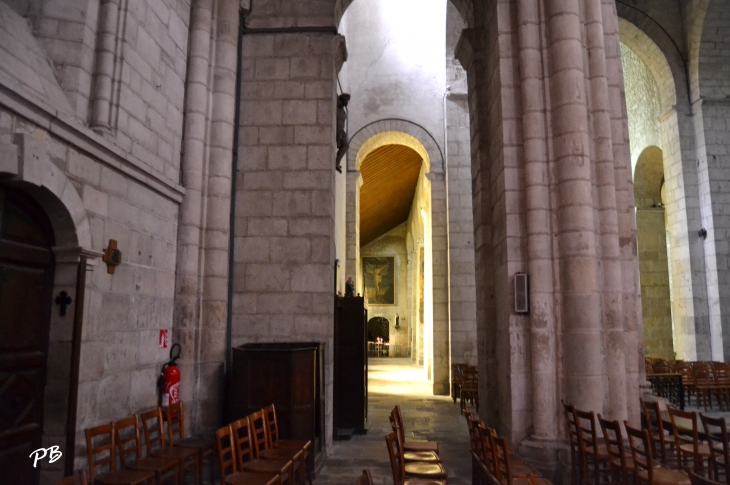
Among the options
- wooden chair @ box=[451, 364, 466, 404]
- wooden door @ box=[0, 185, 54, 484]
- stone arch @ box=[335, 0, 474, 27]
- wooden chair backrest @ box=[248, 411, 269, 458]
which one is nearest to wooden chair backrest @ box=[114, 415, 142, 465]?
wooden door @ box=[0, 185, 54, 484]

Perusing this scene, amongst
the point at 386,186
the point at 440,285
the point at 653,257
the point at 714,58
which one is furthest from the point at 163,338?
the point at 386,186

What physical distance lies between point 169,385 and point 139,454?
3.58ft

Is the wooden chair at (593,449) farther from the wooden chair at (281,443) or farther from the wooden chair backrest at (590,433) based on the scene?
the wooden chair at (281,443)

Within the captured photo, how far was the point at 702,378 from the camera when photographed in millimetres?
8820

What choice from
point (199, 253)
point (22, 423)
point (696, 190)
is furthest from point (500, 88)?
point (696, 190)

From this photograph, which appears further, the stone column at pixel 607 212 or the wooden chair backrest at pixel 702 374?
the wooden chair backrest at pixel 702 374

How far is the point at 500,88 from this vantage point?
5695 millimetres

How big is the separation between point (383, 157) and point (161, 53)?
11.2 metres

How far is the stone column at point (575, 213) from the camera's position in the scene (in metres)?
4.91

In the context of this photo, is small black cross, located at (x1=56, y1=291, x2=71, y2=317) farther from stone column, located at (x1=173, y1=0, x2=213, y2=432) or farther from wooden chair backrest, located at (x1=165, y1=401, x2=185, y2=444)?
stone column, located at (x1=173, y1=0, x2=213, y2=432)

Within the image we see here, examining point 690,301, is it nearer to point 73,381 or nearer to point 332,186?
point 332,186

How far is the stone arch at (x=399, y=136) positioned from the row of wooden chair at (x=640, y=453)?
8.68 m

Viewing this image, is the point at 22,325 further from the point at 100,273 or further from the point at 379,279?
the point at 379,279

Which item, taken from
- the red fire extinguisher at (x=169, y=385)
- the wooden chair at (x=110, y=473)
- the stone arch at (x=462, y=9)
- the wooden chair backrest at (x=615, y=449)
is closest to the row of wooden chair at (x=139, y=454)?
the wooden chair at (x=110, y=473)
